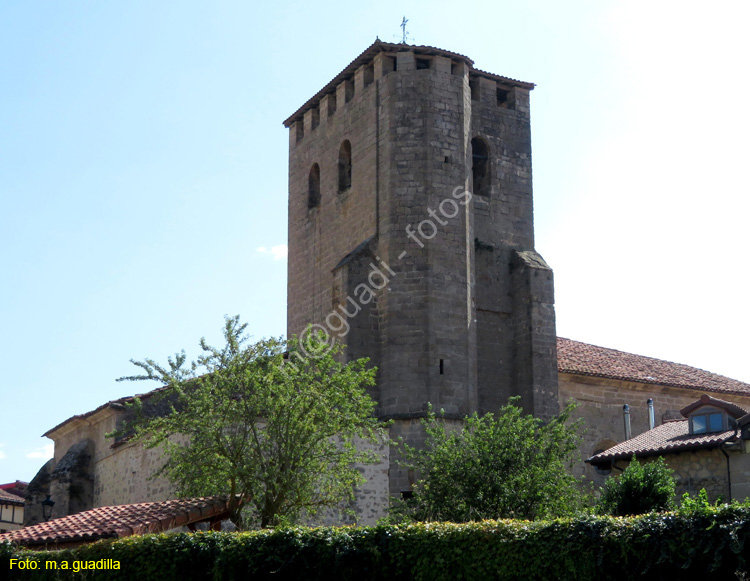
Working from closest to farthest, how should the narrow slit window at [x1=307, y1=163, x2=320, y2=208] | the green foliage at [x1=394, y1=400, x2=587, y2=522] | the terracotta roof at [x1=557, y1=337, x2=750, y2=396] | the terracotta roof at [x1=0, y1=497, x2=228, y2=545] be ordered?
the terracotta roof at [x1=0, y1=497, x2=228, y2=545]
the green foliage at [x1=394, y1=400, x2=587, y2=522]
the terracotta roof at [x1=557, y1=337, x2=750, y2=396]
the narrow slit window at [x1=307, y1=163, x2=320, y2=208]

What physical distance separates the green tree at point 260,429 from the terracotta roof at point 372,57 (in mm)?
11527

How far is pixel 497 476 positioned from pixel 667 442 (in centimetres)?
478

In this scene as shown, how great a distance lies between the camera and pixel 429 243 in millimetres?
28125

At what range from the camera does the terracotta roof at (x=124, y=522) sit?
1814cm

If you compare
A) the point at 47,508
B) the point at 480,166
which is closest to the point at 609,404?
the point at 480,166

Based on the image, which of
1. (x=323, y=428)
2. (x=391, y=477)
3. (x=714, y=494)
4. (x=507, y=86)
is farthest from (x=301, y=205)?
(x=714, y=494)

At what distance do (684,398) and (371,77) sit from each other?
48.1 feet

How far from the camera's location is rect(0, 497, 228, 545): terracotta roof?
18141 mm

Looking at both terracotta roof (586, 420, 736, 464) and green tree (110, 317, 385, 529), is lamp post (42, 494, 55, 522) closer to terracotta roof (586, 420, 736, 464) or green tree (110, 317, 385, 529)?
green tree (110, 317, 385, 529)

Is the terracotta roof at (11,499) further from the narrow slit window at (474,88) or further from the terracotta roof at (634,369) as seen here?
the narrow slit window at (474,88)

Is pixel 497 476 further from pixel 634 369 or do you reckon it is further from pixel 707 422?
pixel 634 369

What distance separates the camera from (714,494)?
2173 centimetres

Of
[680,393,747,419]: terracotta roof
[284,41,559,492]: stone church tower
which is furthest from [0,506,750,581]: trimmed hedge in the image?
[284,41,559,492]: stone church tower

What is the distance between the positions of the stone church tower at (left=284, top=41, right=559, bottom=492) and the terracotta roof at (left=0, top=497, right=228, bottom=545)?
8187mm
